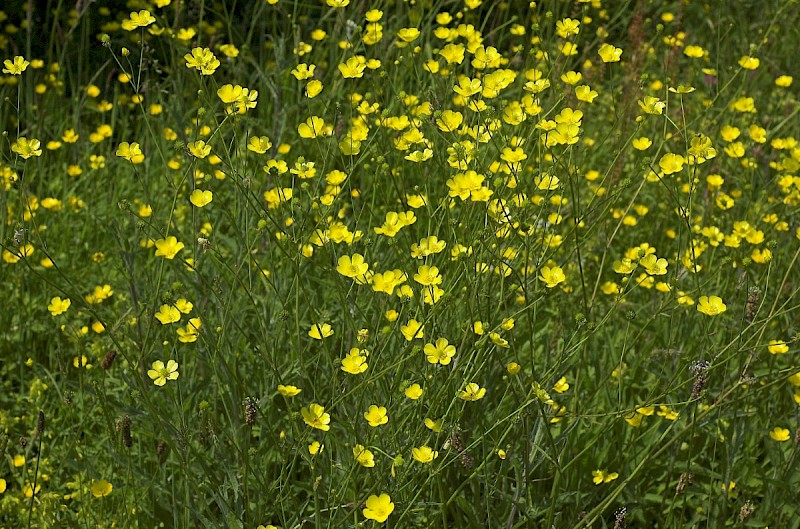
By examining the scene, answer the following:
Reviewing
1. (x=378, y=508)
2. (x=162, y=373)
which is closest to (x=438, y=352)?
(x=378, y=508)

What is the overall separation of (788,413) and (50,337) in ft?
6.33

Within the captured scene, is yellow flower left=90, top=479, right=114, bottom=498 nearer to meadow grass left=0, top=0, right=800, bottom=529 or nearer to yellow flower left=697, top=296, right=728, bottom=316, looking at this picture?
meadow grass left=0, top=0, right=800, bottom=529

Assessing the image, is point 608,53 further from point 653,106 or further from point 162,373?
point 162,373

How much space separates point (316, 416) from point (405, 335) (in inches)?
8.1

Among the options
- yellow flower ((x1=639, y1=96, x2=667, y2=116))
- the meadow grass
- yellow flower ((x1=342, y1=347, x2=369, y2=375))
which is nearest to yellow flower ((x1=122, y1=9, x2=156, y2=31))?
the meadow grass

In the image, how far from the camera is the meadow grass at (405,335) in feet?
5.79

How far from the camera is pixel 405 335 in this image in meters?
1.68

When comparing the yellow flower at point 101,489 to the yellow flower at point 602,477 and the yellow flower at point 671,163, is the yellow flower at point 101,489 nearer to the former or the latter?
the yellow flower at point 602,477

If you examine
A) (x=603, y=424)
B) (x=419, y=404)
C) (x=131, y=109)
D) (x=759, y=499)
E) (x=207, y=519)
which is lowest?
(x=131, y=109)

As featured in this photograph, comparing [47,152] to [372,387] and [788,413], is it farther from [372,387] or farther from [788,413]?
[788,413]

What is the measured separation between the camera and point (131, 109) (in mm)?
4098

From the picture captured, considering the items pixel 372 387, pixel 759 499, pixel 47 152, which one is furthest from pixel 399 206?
pixel 47 152

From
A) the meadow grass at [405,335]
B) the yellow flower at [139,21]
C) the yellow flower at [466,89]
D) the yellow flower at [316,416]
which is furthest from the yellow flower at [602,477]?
the yellow flower at [139,21]

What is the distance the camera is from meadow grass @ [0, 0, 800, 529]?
1.77m
